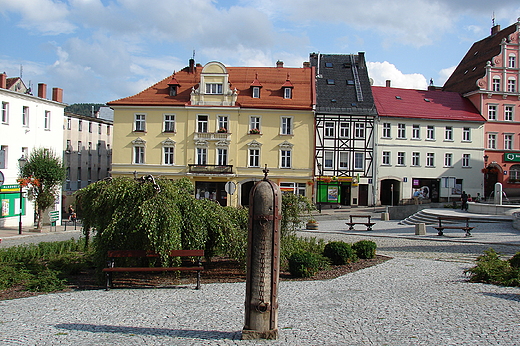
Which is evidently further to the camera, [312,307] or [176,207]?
[176,207]

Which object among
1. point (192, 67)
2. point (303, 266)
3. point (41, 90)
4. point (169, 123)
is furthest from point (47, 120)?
point (303, 266)

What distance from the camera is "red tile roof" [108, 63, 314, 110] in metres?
43.8

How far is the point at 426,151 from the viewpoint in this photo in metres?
46.2

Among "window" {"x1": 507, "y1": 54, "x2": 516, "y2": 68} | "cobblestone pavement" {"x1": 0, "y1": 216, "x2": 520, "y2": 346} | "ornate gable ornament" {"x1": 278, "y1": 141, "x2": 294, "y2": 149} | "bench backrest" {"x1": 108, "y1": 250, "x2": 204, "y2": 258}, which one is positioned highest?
"window" {"x1": 507, "y1": 54, "x2": 516, "y2": 68}

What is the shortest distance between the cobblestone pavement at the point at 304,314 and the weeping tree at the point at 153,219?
3.95 ft

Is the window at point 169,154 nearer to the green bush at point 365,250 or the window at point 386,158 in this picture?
the window at point 386,158

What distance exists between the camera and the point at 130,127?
43844 mm

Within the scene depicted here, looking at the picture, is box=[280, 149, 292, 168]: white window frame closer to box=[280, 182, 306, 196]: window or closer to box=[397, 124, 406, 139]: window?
box=[280, 182, 306, 196]: window

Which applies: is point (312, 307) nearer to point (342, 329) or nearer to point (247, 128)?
point (342, 329)

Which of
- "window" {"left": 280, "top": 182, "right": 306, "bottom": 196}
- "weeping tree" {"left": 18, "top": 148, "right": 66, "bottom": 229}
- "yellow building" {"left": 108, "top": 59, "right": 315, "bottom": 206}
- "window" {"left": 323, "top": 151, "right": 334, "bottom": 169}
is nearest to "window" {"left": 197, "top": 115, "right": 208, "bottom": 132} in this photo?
"yellow building" {"left": 108, "top": 59, "right": 315, "bottom": 206}

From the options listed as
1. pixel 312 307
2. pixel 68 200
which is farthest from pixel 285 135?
pixel 312 307

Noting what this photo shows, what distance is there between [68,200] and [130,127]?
35.8 feet

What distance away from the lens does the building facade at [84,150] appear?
50.0 metres

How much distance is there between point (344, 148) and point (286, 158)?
5633mm
